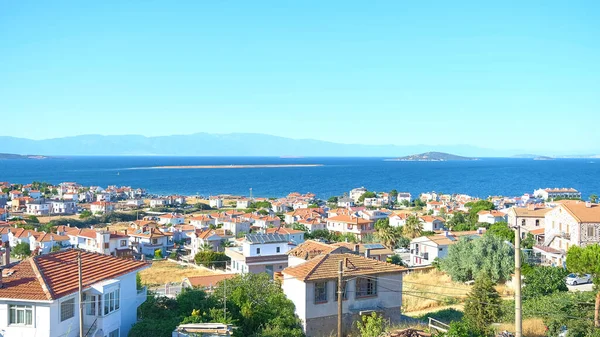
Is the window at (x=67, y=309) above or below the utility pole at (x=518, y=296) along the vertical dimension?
below

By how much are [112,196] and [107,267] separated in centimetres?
11404

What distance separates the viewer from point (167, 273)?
44.3m

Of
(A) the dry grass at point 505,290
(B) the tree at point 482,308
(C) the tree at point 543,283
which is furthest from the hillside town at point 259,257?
(C) the tree at point 543,283

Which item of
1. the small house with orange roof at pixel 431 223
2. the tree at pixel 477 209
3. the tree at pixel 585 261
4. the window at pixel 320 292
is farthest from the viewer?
the tree at pixel 477 209

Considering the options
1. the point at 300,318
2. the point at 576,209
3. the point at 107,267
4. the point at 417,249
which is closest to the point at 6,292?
the point at 107,267

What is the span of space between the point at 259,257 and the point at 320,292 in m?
19.1

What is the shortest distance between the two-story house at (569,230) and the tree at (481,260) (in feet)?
27.7

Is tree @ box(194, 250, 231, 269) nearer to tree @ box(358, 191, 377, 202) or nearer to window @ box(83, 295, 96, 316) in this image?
window @ box(83, 295, 96, 316)

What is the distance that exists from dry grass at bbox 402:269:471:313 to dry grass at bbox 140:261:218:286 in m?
17.1

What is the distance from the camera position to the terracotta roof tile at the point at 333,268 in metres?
21.3

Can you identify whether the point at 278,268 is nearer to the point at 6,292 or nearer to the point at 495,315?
the point at 495,315

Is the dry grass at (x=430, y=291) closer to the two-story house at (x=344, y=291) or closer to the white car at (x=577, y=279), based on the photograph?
Answer: the two-story house at (x=344, y=291)

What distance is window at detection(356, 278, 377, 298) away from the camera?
72.4 feet

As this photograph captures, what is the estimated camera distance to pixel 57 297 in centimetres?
1563
